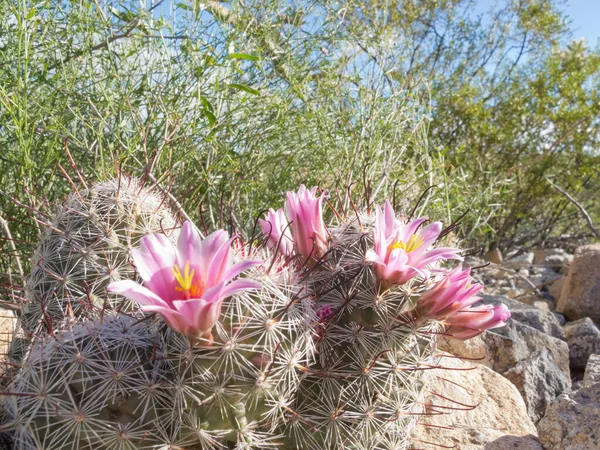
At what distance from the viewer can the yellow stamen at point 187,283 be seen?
1134mm

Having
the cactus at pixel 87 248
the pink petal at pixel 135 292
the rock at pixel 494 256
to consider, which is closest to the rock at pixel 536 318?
the cactus at pixel 87 248

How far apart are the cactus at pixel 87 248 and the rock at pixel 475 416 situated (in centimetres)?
85

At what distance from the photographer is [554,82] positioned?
661 cm

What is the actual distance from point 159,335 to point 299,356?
0.29 m

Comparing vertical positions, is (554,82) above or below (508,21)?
below

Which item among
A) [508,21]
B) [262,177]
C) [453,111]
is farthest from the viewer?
[508,21]

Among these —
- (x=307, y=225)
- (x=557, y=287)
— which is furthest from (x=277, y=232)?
(x=557, y=287)

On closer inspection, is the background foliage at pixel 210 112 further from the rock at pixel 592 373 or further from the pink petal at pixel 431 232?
the rock at pixel 592 373

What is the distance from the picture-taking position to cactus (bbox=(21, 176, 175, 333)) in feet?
4.84

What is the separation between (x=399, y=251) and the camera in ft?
4.41

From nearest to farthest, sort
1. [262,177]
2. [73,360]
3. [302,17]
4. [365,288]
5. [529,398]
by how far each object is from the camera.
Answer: [73,360], [365,288], [529,398], [302,17], [262,177]

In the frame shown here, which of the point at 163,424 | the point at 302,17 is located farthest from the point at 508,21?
the point at 163,424

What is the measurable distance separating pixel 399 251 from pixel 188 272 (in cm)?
48

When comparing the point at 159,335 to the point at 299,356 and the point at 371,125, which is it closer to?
the point at 299,356
